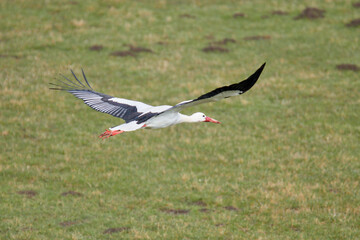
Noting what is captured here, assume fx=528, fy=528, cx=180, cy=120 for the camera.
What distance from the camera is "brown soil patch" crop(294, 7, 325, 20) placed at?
1289 inches

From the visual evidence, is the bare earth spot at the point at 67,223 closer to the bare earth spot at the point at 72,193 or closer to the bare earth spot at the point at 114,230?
the bare earth spot at the point at 114,230

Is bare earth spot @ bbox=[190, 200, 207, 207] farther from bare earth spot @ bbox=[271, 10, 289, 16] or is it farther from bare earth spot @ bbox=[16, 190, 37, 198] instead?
bare earth spot @ bbox=[271, 10, 289, 16]

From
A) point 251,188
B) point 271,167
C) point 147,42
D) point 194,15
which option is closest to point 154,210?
point 251,188

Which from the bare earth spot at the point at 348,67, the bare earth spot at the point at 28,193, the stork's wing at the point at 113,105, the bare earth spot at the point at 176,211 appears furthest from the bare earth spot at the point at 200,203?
the bare earth spot at the point at 348,67

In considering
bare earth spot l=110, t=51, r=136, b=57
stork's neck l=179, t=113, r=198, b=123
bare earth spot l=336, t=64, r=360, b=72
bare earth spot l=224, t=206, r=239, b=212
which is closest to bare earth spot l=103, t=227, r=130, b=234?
bare earth spot l=224, t=206, r=239, b=212

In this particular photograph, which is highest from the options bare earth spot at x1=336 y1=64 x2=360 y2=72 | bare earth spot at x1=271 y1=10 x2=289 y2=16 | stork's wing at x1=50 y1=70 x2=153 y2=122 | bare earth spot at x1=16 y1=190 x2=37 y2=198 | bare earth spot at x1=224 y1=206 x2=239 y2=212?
bare earth spot at x1=271 y1=10 x2=289 y2=16

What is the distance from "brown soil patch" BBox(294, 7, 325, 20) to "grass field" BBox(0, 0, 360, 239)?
363mm

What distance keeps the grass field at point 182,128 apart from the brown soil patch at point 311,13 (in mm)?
363

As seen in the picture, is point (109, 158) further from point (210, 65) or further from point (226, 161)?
point (210, 65)

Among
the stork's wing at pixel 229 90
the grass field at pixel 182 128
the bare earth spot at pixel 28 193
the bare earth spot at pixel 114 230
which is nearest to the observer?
the stork's wing at pixel 229 90

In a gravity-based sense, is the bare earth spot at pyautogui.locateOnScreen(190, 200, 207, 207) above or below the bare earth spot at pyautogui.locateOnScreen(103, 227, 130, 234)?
above

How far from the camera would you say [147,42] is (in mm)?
29453

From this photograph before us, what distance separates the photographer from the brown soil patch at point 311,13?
32750mm

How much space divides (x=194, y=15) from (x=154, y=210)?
64.6 feet
